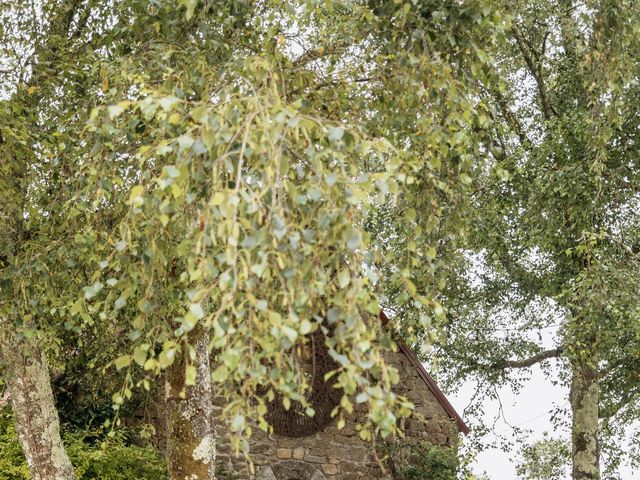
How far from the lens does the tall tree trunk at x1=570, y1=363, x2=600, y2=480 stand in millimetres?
12945

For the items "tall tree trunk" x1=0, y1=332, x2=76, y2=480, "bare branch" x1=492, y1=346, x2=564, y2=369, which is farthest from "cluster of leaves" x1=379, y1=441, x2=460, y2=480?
"tall tree trunk" x1=0, y1=332, x2=76, y2=480

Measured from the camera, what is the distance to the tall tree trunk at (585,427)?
12945 mm

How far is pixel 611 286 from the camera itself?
34.8 feet

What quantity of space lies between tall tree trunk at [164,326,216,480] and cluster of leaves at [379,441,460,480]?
593 cm

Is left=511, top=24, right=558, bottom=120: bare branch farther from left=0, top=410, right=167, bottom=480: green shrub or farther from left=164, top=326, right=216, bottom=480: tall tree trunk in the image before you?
left=164, top=326, right=216, bottom=480: tall tree trunk

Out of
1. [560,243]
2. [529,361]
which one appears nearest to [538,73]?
[560,243]

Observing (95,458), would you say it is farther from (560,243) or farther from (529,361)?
(529,361)

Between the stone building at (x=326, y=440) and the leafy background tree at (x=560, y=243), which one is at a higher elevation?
the leafy background tree at (x=560, y=243)

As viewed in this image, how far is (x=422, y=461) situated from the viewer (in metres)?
12.5

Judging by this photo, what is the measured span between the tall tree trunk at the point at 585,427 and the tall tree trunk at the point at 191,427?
754 cm

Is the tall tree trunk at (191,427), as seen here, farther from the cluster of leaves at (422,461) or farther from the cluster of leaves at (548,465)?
the cluster of leaves at (548,465)

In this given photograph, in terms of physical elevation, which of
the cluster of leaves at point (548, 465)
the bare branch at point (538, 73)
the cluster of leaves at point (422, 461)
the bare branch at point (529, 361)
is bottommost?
the cluster of leaves at point (422, 461)

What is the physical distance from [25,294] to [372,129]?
9.74 ft

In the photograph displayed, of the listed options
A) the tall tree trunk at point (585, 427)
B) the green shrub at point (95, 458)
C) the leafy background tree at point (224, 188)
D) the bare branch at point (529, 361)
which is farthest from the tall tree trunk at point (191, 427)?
the bare branch at point (529, 361)
